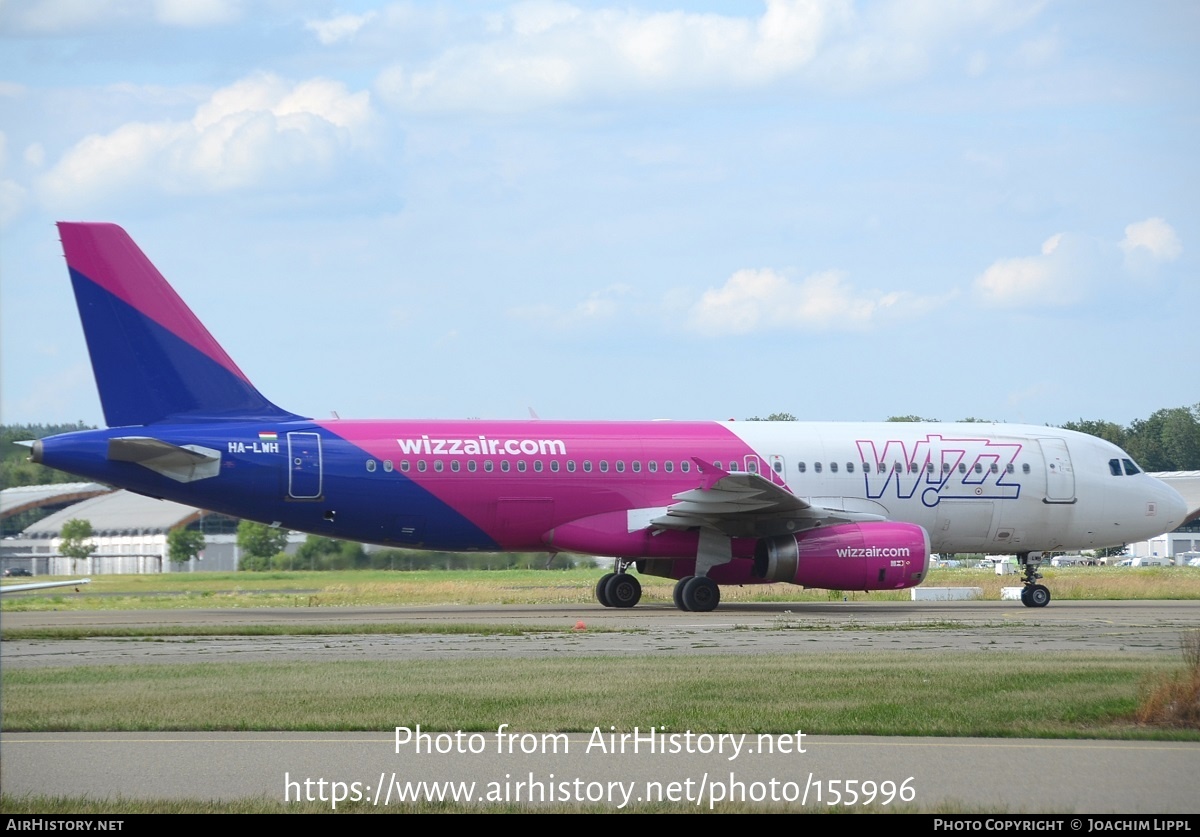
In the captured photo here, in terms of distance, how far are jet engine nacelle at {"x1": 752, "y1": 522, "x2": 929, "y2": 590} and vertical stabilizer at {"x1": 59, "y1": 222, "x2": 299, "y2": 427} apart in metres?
10.7

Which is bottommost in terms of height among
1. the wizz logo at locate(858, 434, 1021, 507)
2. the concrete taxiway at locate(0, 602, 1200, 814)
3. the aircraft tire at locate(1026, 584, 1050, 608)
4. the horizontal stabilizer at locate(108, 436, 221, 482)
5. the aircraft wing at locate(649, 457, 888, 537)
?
the aircraft tire at locate(1026, 584, 1050, 608)

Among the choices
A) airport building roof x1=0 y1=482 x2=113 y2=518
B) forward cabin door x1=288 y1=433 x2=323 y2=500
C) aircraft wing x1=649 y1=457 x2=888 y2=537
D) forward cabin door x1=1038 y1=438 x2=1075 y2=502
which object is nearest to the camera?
aircraft wing x1=649 y1=457 x2=888 y2=537

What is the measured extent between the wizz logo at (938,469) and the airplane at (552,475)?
0.11 ft

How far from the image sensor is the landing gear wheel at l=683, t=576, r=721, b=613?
2789cm

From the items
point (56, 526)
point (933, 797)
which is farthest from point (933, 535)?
point (56, 526)

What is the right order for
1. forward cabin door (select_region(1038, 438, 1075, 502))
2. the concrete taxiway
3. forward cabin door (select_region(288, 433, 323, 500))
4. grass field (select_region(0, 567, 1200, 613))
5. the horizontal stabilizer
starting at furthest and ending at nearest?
1. grass field (select_region(0, 567, 1200, 613))
2. forward cabin door (select_region(1038, 438, 1075, 502))
3. forward cabin door (select_region(288, 433, 323, 500))
4. the horizontal stabilizer
5. the concrete taxiway

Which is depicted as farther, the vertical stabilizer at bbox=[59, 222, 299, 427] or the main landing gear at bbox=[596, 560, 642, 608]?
the main landing gear at bbox=[596, 560, 642, 608]

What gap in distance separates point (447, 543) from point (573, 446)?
305 cm

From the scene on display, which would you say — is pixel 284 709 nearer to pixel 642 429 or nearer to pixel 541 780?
pixel 541 780

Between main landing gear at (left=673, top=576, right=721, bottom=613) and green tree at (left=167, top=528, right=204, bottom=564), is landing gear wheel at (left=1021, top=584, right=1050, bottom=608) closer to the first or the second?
main landing gear at (left=673, top=576, right=721, bottom=613)

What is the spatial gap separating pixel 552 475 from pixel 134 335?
319 inches

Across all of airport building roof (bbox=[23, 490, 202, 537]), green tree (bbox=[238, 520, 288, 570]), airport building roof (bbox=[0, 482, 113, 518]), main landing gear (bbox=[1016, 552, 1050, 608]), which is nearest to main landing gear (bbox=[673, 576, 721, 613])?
main landing gear (bbox=[1016, 552, 1050, 608])

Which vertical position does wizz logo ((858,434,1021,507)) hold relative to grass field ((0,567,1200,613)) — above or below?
above

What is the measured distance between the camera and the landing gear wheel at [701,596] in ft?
91.5
